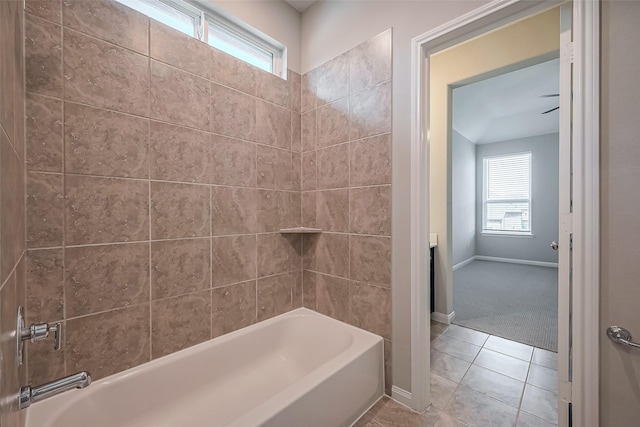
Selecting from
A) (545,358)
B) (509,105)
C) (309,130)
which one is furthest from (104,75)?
(509,105)

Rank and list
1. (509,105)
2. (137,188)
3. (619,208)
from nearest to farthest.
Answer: (619,208), (137,188), (509,105)

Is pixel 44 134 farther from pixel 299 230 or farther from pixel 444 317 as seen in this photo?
pixel 444 317

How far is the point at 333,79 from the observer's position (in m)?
1.97

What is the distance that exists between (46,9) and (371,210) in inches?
74.6

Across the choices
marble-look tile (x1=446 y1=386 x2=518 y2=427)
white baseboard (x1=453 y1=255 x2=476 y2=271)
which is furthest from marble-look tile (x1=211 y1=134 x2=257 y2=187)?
white baseboard (x1=453 y1=255 x2=476 y2=271)

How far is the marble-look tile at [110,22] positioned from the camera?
3.86 ft

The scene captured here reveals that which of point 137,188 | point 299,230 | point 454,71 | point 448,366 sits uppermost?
point 454,71

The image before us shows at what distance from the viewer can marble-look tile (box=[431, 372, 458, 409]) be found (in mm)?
1628

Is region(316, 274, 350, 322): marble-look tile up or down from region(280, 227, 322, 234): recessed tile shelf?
down

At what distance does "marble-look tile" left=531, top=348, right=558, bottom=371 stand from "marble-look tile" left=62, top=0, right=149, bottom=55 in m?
3.48

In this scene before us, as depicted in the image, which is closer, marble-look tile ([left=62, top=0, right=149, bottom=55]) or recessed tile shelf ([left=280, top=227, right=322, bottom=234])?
marble-look tile ([left=62, top=0, right=149, bottom=55])

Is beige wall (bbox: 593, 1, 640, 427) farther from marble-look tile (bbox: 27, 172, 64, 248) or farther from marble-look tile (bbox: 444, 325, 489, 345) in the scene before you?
marble-look tile (bbox: 27, 172, 64, 248)

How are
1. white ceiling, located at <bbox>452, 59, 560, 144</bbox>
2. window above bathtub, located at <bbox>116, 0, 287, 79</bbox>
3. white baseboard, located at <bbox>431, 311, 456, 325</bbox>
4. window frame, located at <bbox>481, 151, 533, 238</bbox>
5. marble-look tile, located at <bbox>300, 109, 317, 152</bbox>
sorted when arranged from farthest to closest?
window frame, located at <bbox>481, 151, 533, 238</bbox> < white ceiling, located at <bbox>452, 59, 560, 144</bbox> < white baseboard, located at <bbox>431, 311, 456, 325</bbox> < marble-look tile, located at <bbox>300, 109, 317, 152</bbox> < window above bathtub, located at <bbox>116, 0, 287, 79</bbox>

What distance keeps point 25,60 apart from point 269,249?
1.55 m
